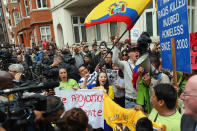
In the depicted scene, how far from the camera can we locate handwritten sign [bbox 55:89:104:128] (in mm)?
2684

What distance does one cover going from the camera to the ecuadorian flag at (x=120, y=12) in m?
2.50

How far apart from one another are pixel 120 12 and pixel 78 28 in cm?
1114

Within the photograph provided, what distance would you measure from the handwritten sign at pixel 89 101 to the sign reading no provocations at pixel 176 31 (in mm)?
1208

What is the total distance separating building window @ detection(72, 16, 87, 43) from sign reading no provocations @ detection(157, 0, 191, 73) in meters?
11.6

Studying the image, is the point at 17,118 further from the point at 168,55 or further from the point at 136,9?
the point at 136,9

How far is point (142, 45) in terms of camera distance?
2.09m

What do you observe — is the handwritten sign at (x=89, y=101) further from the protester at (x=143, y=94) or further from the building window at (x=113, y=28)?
the building window at (x=113, y=28)

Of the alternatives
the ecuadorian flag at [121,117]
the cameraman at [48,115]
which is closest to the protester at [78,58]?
the ecuadorian flag at [121,117]

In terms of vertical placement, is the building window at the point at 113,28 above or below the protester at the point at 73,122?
above

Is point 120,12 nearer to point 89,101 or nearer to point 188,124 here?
point 89,101

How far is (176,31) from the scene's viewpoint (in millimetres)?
1996

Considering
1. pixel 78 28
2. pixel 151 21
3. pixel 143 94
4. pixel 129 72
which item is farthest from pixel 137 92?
pixel 78 28

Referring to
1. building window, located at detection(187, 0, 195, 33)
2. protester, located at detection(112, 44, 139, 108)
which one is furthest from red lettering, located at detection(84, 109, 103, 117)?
building window, located at detection(187, 0, 195, 33)

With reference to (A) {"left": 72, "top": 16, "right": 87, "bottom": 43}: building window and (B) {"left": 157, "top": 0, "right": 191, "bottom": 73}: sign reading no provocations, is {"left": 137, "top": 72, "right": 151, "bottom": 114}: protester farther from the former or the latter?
(A) {"left": 72, "top": 16, "right": 87, "bottom": 43}: building window
